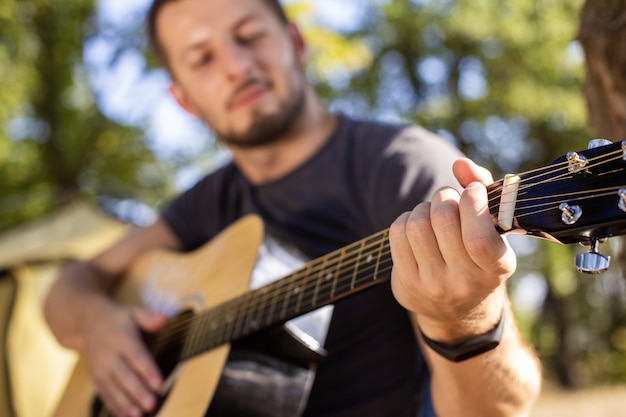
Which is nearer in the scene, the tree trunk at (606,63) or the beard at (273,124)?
the tree trunk at (606,63)

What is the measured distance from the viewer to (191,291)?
2.10 metres

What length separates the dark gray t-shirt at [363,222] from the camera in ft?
5.88

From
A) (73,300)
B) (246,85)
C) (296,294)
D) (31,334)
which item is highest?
(246,85)

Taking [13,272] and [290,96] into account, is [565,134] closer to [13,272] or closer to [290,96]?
[13,272]

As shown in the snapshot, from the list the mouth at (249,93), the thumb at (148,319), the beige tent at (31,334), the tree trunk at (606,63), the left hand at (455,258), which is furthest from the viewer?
the beige tent at (31,334)

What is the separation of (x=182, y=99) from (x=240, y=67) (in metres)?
0.52

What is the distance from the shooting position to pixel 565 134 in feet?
38.6

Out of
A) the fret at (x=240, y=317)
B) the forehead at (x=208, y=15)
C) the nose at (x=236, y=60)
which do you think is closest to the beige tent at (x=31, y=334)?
the forehead at (x=208, y=15)

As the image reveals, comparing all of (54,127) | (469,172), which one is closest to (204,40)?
(469,172)

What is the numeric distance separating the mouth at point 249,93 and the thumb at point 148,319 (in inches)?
28.6

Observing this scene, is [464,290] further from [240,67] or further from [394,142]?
[240,67]

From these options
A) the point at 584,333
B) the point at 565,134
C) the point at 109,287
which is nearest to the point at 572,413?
the point at 109,287

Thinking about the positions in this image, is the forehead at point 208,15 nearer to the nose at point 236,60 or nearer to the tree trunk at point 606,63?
the nose at point 236,60

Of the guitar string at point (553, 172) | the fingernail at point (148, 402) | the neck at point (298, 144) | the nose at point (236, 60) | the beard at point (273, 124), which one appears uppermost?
the guitar string at point (553, 172)
